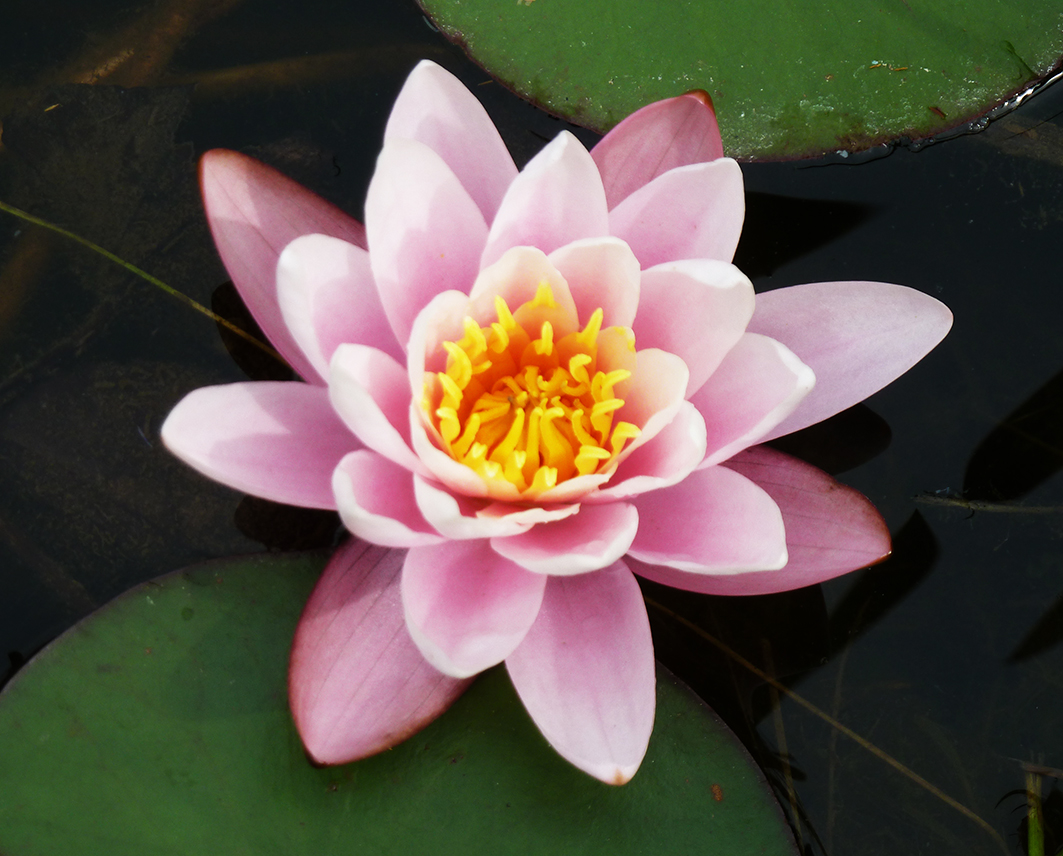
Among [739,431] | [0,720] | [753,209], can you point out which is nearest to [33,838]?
[0,720]

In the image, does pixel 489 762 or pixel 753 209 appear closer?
pixel 489 762

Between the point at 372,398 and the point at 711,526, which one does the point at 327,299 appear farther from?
the point at 711,526

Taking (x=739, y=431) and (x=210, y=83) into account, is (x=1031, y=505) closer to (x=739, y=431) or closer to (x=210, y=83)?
(x=739, y=431)

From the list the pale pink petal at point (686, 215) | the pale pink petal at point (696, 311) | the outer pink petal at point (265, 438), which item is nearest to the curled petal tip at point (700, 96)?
the pale pink petal at point (686, 215)

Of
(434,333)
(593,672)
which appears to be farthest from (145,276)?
(593,672)

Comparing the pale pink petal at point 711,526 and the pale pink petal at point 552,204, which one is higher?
the pale pink petal at point 552,204

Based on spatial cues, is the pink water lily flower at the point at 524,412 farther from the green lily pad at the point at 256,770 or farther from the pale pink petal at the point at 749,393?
the green lily pad at the point at 256,770
